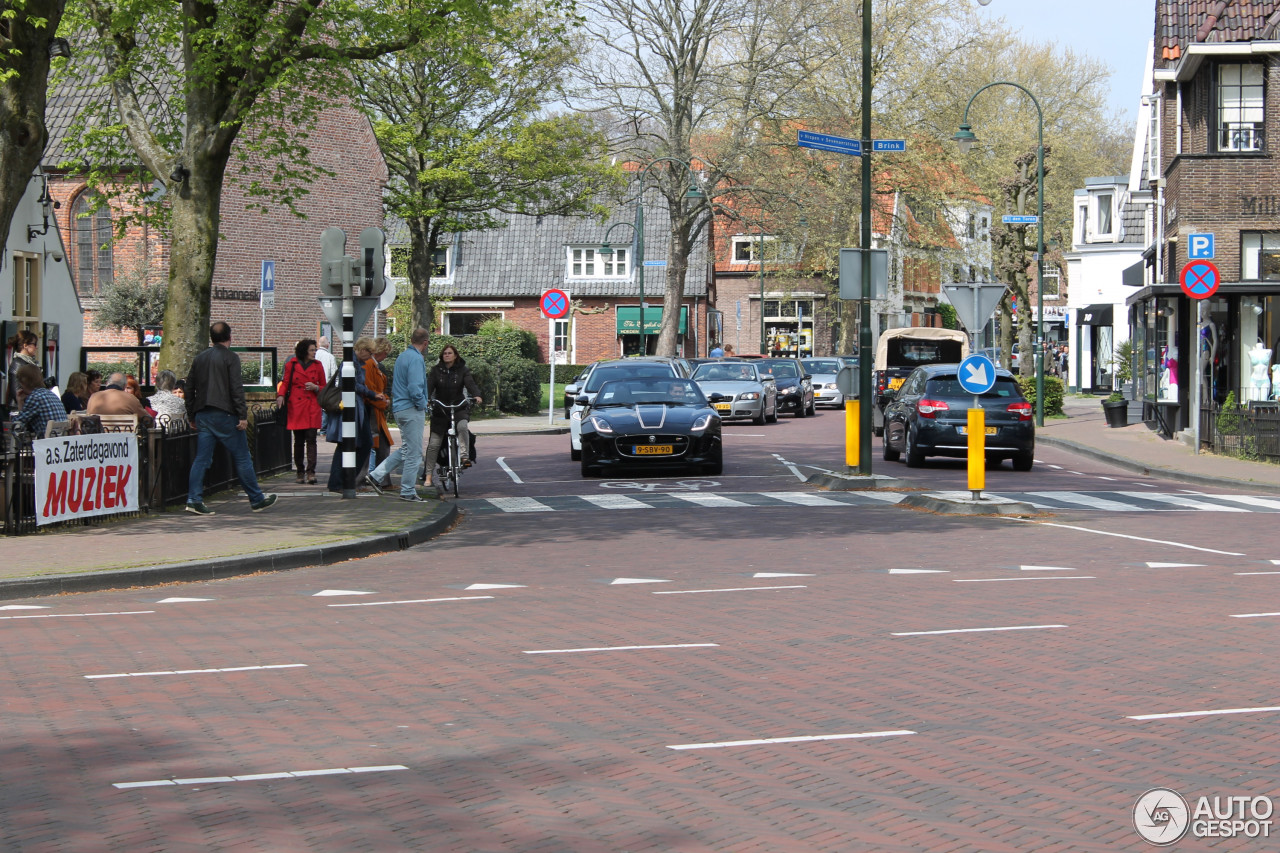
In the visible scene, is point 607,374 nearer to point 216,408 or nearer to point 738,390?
point 216,408

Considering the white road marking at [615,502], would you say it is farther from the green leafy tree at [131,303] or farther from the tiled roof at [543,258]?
the tiled roof at [543,258]

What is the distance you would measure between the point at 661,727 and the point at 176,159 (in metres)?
14.4

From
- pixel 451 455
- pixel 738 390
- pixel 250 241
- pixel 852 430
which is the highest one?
pixel 250 241

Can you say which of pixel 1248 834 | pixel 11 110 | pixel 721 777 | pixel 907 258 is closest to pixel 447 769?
pixel 721 777

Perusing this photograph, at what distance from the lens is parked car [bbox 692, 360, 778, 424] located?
37.3 metres

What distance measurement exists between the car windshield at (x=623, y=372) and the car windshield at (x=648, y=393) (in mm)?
509

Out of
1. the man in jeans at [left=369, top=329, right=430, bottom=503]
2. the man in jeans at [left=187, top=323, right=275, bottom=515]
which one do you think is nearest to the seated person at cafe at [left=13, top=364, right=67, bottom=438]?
the man in jeans at [left=187, top=323, right=275, bottom=515]

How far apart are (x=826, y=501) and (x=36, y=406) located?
368 inches

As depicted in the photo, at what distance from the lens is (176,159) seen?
18969 millimetres

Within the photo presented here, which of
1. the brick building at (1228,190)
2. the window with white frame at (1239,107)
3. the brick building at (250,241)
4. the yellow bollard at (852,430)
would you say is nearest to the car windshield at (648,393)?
the yellow bollard at (852,430)

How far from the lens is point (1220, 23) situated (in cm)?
3042

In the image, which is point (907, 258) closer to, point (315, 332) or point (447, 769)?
point (315, 332)

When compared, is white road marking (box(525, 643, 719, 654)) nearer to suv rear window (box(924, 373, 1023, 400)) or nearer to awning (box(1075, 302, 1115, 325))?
suv rear window (box(924, 373, 1023, 400))

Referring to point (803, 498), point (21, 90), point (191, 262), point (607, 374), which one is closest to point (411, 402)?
point (191, 262)
